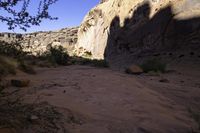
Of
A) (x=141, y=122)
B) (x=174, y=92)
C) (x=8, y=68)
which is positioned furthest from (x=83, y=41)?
(x=141, y=122)

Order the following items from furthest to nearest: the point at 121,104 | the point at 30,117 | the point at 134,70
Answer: the point at 134,70 < the point at 121,104 < the point at 30,117

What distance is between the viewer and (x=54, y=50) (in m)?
19.4

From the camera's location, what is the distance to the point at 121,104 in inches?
231

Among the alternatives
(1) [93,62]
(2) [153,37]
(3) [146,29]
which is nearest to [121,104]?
(2) [153,37]

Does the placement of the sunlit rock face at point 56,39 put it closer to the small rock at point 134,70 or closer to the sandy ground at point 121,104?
the small rock at point 134,70

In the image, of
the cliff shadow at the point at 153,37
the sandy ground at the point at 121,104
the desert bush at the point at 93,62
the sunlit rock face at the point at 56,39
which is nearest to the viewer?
the sandy ground at the point at 121,104

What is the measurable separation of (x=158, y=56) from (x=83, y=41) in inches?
702

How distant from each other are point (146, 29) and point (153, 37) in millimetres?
1149

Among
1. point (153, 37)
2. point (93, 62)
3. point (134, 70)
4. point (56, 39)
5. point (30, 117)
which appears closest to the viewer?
point (30, 117)

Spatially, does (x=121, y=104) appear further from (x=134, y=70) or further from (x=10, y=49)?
(x=134, y=70)

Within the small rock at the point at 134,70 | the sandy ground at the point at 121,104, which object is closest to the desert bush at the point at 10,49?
the sandy ground at the point at 121,104

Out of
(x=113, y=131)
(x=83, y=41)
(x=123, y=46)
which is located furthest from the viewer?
(x=83, y=41)

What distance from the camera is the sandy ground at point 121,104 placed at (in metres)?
4.66

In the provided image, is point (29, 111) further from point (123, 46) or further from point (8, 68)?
point (123, 46)
